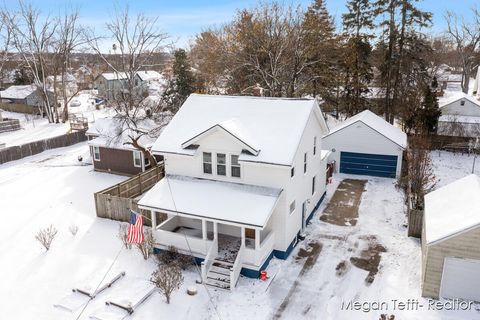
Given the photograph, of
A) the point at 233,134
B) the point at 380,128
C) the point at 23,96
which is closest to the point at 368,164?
the point at 380,128

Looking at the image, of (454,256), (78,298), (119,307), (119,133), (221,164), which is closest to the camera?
(454,256)

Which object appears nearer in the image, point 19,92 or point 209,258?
point 209,258

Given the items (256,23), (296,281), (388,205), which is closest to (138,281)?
(296,281)

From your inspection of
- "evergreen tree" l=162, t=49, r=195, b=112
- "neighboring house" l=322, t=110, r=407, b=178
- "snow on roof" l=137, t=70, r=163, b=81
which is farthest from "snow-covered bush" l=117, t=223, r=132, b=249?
"snow on roof" l=137, t=70, r=163, b=81

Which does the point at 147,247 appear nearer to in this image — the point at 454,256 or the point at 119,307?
the point at 119,307

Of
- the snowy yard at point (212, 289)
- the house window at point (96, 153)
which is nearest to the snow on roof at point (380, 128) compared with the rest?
the snowy yard at point (212, 289)
